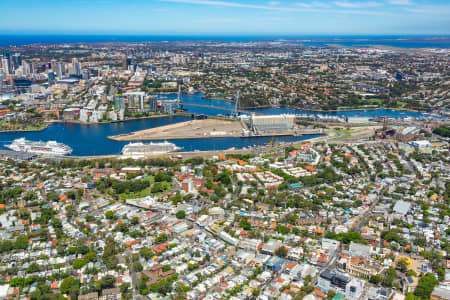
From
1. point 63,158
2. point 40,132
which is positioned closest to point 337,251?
point 63,158

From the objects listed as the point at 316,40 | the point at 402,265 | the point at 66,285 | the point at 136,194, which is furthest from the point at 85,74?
the point at 316,40

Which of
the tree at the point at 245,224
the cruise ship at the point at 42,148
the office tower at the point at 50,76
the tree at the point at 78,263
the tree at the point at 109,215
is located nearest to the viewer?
the tree at the point at 78,263

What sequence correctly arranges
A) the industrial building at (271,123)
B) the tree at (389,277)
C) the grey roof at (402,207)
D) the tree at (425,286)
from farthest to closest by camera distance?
the industrial building at (271,123)
the grey roof at (402,207)
the tree at (389,277)
the tree at (425,286)

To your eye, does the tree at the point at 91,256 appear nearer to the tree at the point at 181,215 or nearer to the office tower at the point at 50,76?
the tree at the point at 181,215

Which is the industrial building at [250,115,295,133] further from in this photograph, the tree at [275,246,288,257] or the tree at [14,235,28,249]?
the tree at [14,235,28,249]

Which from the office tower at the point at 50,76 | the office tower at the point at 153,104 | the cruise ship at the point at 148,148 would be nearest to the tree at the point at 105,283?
the cruise ship at the point at 148,148

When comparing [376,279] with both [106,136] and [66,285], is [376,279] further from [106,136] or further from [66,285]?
[106,136]
